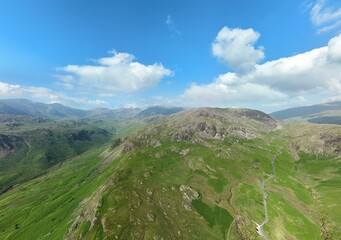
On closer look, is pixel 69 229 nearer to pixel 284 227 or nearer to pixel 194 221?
pixel 194 221

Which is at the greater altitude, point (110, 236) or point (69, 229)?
point (110, 236)

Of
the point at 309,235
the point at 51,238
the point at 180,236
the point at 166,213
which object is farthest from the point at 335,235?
the point at 51,238

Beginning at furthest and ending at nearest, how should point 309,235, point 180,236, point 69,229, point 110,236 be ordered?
point 69,229
point 309,235
point 180,236
point 110,236

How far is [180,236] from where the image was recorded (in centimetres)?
16962

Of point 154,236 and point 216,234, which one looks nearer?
point 154,236

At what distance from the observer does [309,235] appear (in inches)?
7121

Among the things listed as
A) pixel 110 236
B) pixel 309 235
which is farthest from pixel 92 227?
pixel 309 235

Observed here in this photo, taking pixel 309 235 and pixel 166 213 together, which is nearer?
pixel 309 235

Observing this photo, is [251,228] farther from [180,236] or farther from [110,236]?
[110,236]

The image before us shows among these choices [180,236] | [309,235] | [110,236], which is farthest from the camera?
[309,235]

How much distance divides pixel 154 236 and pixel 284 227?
4294 inches

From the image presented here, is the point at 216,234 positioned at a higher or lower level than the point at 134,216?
lower

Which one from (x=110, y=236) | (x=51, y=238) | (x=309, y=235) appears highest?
(x=110, y=236)

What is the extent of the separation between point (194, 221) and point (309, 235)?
292ft
